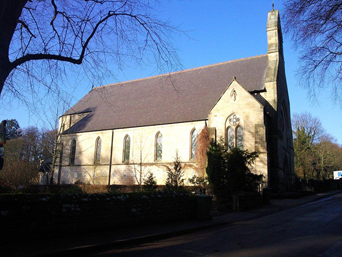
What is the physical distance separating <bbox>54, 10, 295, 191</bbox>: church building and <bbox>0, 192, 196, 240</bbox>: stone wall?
13714 millimetres

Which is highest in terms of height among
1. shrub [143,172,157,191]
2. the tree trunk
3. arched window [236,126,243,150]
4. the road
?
arched window [236,126,243,150]

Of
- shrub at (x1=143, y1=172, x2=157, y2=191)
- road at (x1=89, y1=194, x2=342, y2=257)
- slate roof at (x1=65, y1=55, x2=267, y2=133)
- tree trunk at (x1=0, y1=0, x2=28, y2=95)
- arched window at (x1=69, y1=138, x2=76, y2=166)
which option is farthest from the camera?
arched window at (x1=69, y1=138, x2=76, y2=166)

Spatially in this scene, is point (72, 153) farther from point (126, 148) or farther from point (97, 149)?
point (126, 148)

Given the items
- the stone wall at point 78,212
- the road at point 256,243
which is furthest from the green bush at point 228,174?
the road at point 256,243

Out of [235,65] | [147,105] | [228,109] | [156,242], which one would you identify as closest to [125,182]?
[147,105]

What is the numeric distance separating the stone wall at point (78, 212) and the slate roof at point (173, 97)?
18.5 m

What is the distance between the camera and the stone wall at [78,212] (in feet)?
22.8

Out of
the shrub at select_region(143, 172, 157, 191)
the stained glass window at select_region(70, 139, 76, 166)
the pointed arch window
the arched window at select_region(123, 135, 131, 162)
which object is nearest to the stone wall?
the shrub at select_region(143, 172, 157, 191)

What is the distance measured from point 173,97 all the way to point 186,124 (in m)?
6.29

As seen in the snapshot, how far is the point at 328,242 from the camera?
749 cm

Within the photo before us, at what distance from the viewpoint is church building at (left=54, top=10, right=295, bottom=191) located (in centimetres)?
Answer: 2609

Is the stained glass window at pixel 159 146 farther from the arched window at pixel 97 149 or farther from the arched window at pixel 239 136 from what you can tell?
the arched window at pixel 239 136

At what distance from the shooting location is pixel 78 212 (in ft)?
26.8

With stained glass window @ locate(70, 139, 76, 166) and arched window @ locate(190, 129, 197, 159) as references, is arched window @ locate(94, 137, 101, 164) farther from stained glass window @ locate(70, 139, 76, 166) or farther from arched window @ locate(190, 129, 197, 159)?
arched window @ locate(190, 129, 197, 159)
